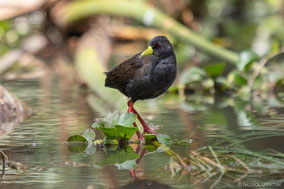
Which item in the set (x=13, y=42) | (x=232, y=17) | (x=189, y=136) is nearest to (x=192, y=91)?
(x=189, y=136)

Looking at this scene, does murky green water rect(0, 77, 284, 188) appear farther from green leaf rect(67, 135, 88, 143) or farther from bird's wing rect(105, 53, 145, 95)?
bird's wing rect(105, 53, 145, 95)

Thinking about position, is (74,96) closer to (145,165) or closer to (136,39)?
(145,165)

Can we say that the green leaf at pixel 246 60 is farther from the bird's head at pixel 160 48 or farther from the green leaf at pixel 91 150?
the green leaf at pixel 91 150

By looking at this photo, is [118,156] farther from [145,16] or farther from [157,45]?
[145,16]

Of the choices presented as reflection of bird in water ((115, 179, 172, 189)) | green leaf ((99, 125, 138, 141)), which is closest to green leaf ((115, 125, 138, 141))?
green leaf ((99, 125, 138, 141))

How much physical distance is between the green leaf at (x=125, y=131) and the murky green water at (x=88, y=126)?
0.56ft

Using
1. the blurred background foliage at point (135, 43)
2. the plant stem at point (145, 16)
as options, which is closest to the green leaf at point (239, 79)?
the blurred background foliage at point (135, 43)

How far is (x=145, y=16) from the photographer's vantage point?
27.3 ft

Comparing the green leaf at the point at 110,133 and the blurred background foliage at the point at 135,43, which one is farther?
the blurred background foliage at the point at 135,43

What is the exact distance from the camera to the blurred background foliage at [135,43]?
19.4 ft

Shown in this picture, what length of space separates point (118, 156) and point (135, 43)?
21.9 feet

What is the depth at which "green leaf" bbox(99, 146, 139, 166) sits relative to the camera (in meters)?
3.45

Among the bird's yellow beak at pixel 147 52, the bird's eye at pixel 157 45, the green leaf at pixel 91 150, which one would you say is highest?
the bird's eye at pixel 157 45

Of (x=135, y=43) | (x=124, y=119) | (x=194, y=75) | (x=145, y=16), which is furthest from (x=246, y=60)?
(x=135, y=43)
